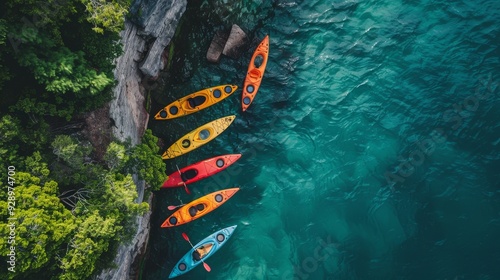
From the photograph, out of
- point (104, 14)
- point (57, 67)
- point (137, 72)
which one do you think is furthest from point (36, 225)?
point (137, 72)

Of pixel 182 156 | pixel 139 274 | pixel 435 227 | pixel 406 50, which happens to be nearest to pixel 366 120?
pixel 406 50

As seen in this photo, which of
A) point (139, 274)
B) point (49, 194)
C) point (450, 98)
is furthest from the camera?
point (450, 98)

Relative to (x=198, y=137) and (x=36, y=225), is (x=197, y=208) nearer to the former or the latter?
(x=198, y=137)

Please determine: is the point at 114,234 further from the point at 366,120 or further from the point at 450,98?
the point at 450,98

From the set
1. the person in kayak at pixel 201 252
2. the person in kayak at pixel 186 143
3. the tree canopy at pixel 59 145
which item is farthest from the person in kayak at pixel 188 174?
the tree canopy at pixel 59 145

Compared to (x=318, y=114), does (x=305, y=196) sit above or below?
below

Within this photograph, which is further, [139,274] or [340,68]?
[340,68]

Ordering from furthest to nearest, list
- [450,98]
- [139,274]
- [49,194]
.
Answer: [450,98] → [139,274] → [49,194]
